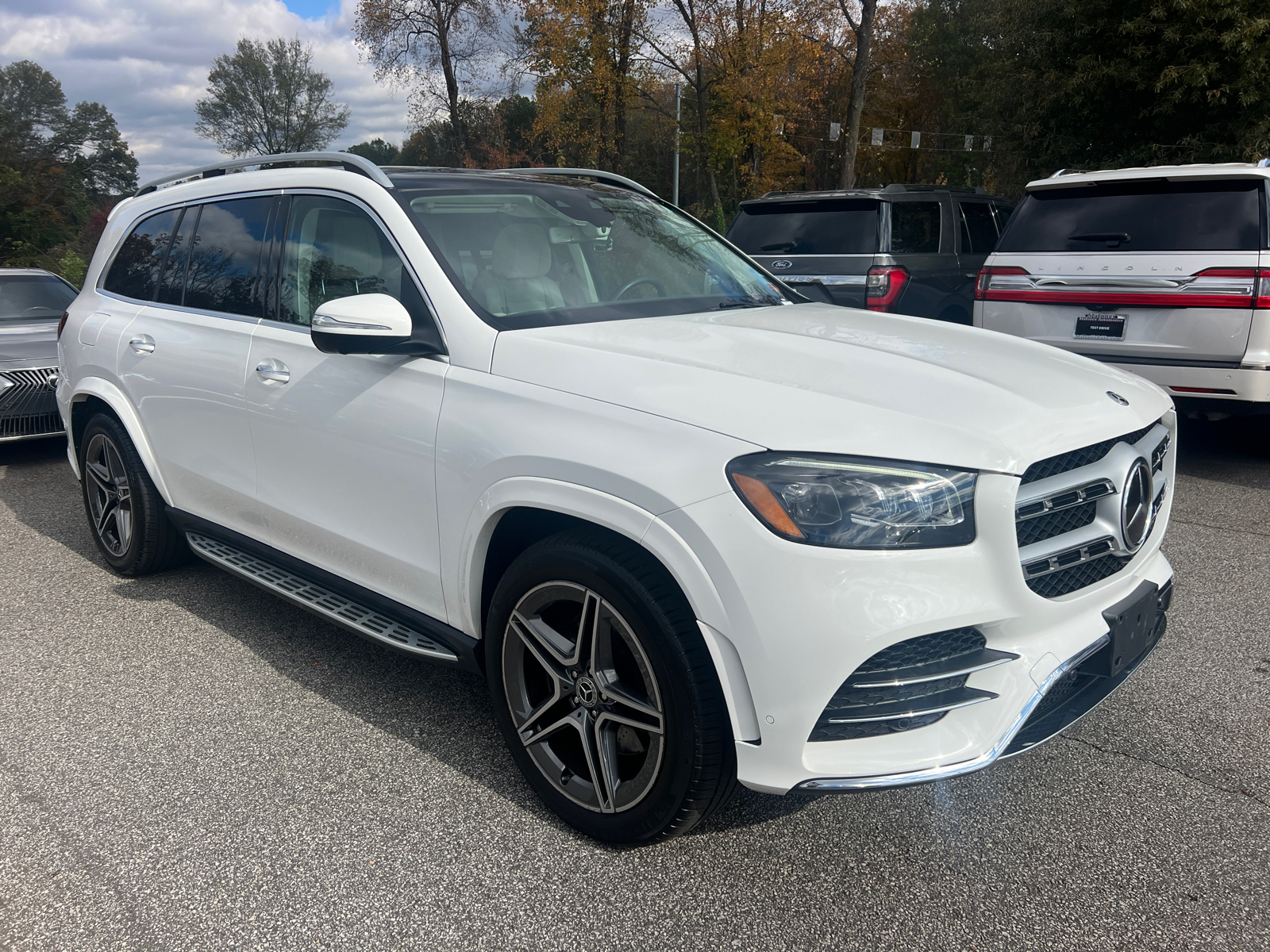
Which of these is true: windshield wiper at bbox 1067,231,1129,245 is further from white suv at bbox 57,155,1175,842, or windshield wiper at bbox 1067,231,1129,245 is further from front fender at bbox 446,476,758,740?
front fender at bbox 446,476,758,740

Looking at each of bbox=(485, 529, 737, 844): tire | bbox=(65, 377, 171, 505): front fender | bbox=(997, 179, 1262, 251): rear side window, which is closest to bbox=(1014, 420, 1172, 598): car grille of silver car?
bbox=(485, 529, 737, 844): tire

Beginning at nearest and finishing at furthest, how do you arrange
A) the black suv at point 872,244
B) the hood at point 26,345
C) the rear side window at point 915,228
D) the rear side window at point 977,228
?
the hood at point 26,345 → the black suv at point 872,244 → the rear side window at point 915,228 → the rear side window at point 977,228

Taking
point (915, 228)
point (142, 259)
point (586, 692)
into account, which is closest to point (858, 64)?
point (915, 228)

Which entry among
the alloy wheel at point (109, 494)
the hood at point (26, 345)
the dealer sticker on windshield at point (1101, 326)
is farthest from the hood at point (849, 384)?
the hood at point (26, 345)

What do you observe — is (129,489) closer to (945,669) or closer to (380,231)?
(380,231)

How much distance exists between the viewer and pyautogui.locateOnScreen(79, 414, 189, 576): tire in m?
4.46

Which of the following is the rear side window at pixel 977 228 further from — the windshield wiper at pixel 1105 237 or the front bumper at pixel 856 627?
the front bumper at pixel 856 627

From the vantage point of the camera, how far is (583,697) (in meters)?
2.52

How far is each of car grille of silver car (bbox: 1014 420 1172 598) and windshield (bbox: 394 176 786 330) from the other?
1.40 metres

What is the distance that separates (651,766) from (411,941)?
71 cm

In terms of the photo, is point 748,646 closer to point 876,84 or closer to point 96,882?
point 96,882

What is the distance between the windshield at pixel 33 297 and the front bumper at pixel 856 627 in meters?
9.05

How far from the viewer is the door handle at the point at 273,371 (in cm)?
332

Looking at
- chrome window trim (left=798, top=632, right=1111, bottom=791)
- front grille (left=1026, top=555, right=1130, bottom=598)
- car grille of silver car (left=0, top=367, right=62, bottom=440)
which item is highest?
front grille (left=1026, top=555, right=1130, bottom=598)
